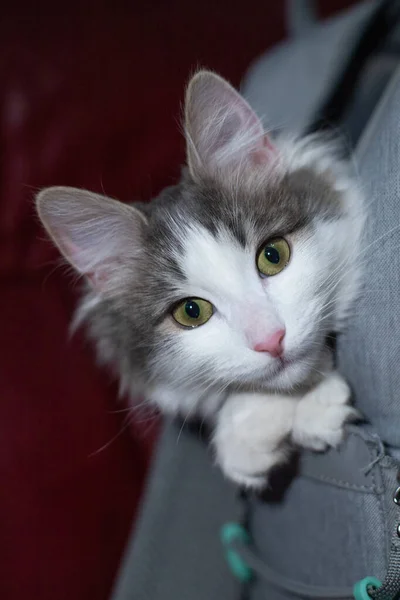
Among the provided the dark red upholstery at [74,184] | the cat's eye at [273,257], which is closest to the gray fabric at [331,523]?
the cat's eye at [273,257]

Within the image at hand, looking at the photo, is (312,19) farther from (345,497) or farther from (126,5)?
(345,497)

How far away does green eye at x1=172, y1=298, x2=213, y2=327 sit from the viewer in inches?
33.3

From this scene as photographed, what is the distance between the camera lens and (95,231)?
923 millimetres

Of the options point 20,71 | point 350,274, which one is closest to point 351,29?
point 350,274

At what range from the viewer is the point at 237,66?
1.74m

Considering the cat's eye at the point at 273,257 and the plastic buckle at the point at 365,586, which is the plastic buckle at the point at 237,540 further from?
the cat's eye at the point at 273,257

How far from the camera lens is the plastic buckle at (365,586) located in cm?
68

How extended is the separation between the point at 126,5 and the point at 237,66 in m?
0.38

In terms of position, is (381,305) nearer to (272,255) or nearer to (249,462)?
(272,255)

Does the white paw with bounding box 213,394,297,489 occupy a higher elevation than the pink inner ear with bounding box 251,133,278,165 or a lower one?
lower

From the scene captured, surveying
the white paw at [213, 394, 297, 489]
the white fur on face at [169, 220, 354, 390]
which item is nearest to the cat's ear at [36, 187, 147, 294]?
the white fur on face at [169, 220, 354, 390]

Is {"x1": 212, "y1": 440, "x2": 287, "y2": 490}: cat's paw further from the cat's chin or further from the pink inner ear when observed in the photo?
the pink inner ear

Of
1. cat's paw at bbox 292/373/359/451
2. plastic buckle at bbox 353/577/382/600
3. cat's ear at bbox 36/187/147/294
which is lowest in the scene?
plastic buckle at bbox 353/577/382/600

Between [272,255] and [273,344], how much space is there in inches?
6.6
